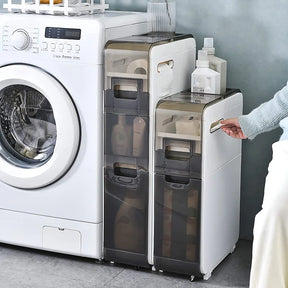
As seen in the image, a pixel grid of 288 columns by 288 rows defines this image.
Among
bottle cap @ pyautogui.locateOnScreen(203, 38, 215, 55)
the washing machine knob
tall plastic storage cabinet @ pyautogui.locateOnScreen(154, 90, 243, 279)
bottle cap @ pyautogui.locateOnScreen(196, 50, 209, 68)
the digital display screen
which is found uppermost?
the digital display screen

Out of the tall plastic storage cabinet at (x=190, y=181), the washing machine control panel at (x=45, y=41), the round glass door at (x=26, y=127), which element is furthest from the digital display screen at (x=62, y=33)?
the tall plastic storage cabinet at (x=190, y=181)

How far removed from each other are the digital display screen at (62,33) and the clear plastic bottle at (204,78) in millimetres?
444

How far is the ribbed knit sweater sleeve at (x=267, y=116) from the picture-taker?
2404mm

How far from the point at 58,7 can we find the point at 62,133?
0.45m

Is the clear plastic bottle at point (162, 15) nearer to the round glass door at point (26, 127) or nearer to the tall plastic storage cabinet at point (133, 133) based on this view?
the tall plastic storage cabinet at point (133, 133)

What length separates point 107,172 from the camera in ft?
8.32

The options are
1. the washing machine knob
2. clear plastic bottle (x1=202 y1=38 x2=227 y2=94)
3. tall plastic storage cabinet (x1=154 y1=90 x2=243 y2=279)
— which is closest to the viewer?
tall plastic storage cabinet (x1=154 y1=90 x2=243 y2=279)

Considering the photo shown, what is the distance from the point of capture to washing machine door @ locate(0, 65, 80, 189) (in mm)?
2500

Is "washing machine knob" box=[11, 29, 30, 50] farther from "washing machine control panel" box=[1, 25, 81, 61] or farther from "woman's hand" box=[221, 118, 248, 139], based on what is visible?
"woman's hand" box=[221, 118, 248, 139]

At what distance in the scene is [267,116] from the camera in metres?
2.43

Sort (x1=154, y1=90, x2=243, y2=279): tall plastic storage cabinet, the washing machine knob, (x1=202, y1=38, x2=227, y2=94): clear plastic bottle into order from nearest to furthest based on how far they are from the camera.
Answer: (x1=154, y1=90, x2=243, y2=279): tall plastic storage cabinet < the washing machine knob < (x1=202, y1=38, x2=227, y2=94): clear plastic bottle

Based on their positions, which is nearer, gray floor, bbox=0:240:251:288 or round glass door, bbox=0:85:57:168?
gray floor, bbox=0:240:251:288

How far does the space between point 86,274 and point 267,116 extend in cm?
82

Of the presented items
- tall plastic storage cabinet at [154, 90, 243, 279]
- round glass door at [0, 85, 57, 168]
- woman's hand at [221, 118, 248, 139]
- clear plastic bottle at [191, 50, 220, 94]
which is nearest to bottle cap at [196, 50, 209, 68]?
clear plastic bottle at [191, 50, 220, 94]
